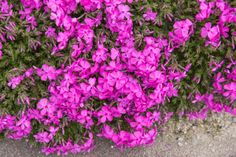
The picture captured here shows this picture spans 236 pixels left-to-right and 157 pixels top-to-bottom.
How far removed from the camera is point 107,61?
263 cm

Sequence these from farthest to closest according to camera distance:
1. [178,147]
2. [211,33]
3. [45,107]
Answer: [178,147] < [45,107] < [211,33]

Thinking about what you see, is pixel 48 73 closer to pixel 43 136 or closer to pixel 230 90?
pixel 43 136

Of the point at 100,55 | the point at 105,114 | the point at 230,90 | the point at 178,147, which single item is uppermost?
the point at 100,55

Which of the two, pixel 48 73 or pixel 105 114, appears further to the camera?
pixel 105 114

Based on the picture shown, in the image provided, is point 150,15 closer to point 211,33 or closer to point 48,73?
point 211,33

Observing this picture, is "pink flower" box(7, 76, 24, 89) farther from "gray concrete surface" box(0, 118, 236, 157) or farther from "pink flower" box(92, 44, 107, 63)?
"gray concrete surface" box(0, 118, 236, 157)

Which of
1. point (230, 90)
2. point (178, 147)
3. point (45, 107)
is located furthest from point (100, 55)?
point (178, 147)

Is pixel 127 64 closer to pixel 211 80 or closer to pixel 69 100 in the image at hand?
pixel 69 100

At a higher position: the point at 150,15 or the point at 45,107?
the point at 150,15

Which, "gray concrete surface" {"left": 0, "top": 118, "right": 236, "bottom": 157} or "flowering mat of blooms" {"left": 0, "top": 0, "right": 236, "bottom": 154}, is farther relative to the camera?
"gray concrete surface" {"left": 0, "top": 118, "right": 236, "bottom": 157}

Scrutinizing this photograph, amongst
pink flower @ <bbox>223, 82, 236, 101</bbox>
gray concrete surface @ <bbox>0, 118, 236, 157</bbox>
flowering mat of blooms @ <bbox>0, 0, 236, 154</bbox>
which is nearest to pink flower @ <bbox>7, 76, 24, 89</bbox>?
flowering mat of blooms @ <bbox>0, 0, 236, 154</bbox>

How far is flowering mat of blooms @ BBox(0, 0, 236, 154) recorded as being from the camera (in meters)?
2.55

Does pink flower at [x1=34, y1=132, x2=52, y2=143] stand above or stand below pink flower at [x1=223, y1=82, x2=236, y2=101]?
below

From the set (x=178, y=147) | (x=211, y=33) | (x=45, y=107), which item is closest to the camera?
(x=211, y=33)
